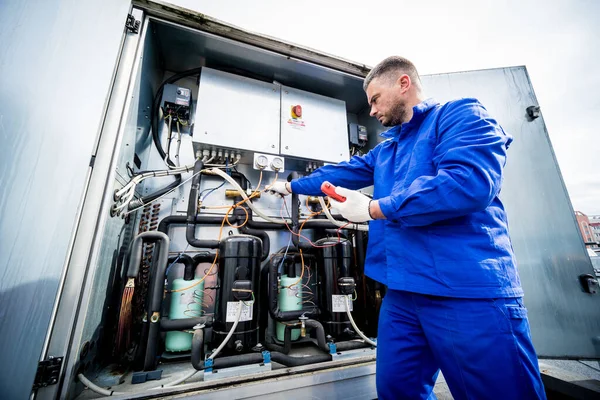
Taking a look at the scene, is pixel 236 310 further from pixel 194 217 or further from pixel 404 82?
pixel 404 82

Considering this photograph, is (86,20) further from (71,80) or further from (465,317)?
(465,317)

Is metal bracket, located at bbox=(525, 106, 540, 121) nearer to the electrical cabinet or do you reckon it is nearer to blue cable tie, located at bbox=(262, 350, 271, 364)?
the electrical cabinet

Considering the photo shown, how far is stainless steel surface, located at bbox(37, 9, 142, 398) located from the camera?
2.52ft

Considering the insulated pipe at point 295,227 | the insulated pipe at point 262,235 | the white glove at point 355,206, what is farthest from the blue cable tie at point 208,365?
the white glove at point 355,206

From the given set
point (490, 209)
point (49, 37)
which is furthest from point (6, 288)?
point (490, 209)

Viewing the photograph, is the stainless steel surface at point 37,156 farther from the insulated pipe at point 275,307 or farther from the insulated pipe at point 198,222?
the insulated pipe at point 275,307

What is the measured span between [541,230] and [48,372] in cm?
236

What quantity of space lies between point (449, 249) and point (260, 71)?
171 centimetres

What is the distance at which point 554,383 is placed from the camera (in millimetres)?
1070

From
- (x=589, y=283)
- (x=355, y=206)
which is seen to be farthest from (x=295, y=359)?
(x=589, y=283)

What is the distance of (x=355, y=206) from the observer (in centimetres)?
81

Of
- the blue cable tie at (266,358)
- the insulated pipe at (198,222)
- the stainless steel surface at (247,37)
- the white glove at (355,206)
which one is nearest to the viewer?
the white glove at (355,206)

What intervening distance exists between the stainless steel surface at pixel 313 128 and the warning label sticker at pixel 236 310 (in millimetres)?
991

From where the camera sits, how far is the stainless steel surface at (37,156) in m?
0.68
